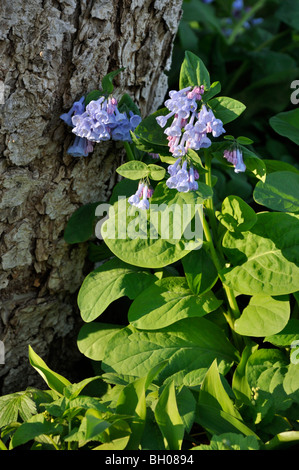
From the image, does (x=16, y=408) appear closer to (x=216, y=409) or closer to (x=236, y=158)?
(x=216, y=409)

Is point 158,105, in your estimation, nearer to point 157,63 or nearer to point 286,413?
point 157,63

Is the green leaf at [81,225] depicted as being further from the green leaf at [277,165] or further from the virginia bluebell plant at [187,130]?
the green leaf at [277,165]

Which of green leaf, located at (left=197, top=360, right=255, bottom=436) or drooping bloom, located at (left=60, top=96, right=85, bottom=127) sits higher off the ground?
drooping bloom, located at (left=60, top=96, right=85, bottom=127)

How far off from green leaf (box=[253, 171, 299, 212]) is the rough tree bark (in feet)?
1.88

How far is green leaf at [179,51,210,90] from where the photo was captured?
1549 mm

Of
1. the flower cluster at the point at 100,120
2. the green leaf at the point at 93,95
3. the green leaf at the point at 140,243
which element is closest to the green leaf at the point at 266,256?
the green leaf at the point at 140,243

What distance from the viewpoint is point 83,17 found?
1.69 m

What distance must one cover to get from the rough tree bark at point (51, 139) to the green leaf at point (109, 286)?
0.21 m

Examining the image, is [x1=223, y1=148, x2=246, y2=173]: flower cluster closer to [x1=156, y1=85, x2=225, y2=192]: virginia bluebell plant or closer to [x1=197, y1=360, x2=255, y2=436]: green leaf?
[x1=156, y1=85, x2=225, y2=192]: virginia bluebell plant

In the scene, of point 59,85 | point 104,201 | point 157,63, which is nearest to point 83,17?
point 59,85

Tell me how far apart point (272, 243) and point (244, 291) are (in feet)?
0.57

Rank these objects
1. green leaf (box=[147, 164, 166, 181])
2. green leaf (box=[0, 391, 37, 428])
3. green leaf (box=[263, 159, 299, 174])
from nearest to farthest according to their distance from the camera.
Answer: green leaf (box=[0, 391, 37, 428]), green leaf (box=[147, 164, 166, 181]), green leaf (box=[263, 159, 299, 174])

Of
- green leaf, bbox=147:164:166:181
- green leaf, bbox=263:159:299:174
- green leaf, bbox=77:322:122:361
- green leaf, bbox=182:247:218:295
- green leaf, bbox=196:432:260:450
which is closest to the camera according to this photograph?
green leaf, bbox=196:432:260:450

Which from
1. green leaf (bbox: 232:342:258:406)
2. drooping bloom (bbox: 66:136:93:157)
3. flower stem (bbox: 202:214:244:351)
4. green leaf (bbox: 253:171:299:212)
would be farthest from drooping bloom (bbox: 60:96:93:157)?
green leaf (bbox: 232:342:258:406)
